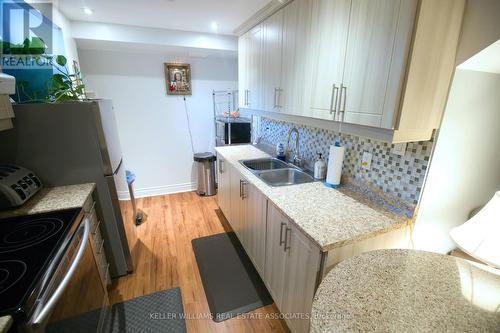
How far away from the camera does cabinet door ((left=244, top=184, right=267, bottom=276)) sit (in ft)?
5.69

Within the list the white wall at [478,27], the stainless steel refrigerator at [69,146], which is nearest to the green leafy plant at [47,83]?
the stainless steel refrigerator at [69,146]

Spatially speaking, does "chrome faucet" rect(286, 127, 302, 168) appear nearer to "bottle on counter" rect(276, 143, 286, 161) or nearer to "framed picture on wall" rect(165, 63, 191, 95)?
"bottle on counter" rect(276, 143, 286, 161)

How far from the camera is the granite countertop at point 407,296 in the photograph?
70 centimetres

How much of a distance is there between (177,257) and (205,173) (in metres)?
1.55

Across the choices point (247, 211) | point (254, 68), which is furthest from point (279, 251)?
point (254, 68)

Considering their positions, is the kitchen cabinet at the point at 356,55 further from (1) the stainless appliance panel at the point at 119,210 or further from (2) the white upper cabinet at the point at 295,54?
(1) the stainless appliance panel at the point at 119,210

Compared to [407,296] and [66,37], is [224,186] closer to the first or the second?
[407,296]

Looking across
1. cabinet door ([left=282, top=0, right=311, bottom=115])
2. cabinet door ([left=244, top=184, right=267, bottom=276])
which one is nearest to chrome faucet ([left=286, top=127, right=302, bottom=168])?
cabinet door ([left=282, top=0, right=311, bottom=115])

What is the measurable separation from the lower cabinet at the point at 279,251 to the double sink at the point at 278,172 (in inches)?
7.5

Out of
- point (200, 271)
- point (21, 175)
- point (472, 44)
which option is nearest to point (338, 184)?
point (472, 44)

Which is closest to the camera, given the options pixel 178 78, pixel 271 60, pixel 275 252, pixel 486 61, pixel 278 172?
pixel 486 61

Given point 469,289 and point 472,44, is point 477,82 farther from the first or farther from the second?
point 469,289

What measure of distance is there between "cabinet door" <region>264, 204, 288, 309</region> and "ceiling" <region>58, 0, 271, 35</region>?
187cm

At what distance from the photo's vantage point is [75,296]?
1.10 metres
